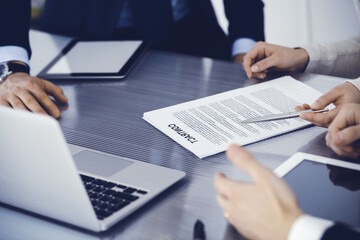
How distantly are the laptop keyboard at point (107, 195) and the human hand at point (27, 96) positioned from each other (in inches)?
11.9

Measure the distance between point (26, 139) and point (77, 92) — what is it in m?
0.57

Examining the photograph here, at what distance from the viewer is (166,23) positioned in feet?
5.48

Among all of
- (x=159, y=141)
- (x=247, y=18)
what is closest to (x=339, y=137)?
(x=159, y=141)

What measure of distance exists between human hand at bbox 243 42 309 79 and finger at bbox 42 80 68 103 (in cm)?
50

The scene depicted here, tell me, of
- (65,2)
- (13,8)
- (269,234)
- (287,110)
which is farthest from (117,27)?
(269,234)

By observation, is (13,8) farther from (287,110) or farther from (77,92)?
(287,110)

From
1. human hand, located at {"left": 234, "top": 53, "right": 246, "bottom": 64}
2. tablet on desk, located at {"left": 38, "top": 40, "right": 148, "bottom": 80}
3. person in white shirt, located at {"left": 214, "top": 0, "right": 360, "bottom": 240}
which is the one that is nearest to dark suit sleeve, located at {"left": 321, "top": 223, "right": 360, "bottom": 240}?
person in white shirt, located at {"left": 214, "top": 0, "right": 360, "bottom": 240}

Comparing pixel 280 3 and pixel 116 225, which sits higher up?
pixel 116 225

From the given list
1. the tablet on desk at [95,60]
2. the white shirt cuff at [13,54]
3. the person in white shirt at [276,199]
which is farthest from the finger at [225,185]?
the white shirt cuff at [13,54]

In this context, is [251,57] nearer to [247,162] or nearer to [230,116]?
[230,116]

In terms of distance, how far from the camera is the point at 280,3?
10.3ft

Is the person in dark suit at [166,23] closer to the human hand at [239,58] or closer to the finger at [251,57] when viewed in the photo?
the human hand at [239,58]

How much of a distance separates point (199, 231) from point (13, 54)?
83 centimetres

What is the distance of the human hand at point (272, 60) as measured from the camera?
3.84ft
